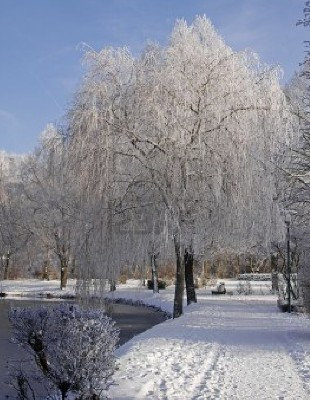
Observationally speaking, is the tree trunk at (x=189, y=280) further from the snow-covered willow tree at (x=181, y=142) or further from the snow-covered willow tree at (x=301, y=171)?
the snow-covered willow tree at (x=181, y=142)

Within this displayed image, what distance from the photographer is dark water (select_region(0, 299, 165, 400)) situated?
13.1m

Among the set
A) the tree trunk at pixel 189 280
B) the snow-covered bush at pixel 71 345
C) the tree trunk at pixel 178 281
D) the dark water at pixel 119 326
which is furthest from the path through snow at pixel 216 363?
the tree trunk at pixel 189 280

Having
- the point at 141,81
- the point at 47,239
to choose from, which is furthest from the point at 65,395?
the point at 47,239

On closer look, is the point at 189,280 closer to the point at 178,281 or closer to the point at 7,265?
the point at 178,281

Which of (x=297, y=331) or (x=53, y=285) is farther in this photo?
(x=53, y=285)

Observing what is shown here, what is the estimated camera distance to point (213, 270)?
177ft

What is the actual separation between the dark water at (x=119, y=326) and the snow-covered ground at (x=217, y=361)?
236 cm

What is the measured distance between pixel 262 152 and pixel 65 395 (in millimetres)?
11187

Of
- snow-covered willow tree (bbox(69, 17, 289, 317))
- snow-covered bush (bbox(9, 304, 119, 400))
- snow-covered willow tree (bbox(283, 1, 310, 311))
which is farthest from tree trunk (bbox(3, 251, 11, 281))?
snow-covered bush (bbox(9, 304, 119, 400))

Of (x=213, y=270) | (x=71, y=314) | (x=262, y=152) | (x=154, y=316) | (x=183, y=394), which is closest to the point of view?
(x=71, y=314)

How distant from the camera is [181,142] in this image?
16.0m

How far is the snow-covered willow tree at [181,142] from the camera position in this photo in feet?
52.3

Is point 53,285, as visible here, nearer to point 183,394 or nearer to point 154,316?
point 154,316

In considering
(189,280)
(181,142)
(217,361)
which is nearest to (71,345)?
(217,361)
